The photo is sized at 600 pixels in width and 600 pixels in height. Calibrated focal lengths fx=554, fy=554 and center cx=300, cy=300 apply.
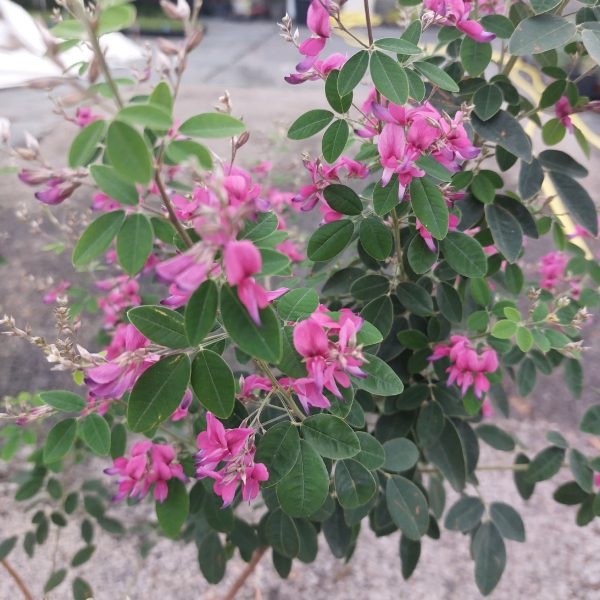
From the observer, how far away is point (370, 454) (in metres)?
0.96

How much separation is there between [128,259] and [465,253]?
625mm

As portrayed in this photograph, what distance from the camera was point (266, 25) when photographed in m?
13.7

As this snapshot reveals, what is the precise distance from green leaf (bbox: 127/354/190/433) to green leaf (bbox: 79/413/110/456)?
408 mm

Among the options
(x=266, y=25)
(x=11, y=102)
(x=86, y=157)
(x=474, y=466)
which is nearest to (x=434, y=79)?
(x=86, y=157)

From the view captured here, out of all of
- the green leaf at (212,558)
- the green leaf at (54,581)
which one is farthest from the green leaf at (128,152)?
the green leaf at (54,581)

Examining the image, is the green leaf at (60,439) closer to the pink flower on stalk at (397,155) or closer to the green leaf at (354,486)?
the green leaf at (354,486)

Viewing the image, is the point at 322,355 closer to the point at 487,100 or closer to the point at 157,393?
the point at 157,393

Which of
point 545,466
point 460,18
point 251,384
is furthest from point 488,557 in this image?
point 460,18

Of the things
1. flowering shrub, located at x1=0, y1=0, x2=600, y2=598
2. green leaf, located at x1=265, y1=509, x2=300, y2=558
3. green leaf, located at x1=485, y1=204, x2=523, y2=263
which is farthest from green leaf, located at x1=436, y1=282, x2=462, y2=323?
green leaf, located at x1=265, y1=509, x2=300, y2=558

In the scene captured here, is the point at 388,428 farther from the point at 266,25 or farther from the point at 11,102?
the point at 266,25

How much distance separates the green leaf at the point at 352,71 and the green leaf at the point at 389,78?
0.02 metres

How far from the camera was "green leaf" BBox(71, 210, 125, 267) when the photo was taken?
2.13 feet

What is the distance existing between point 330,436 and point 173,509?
0.44 metres

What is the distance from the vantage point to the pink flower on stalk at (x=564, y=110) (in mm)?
1184
